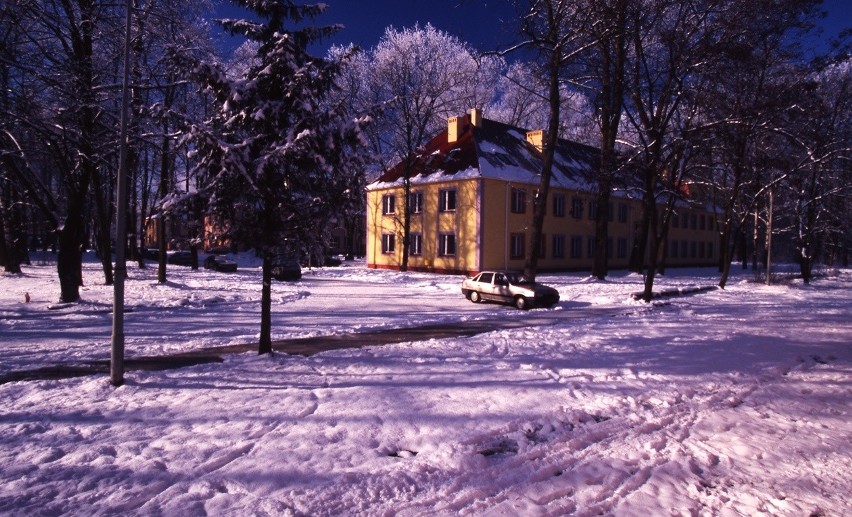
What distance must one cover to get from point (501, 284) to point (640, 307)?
5.04 metres

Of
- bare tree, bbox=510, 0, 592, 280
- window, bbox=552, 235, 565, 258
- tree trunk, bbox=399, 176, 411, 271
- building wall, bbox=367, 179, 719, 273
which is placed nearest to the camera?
bare tree, bbox=510, 0, 592, 280

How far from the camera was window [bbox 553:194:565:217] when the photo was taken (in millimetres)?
37344

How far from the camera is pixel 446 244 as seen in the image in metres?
34.8

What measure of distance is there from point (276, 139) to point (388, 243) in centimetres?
3019

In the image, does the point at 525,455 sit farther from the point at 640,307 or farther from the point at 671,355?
the point at 640,307

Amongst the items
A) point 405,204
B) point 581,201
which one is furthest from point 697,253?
point 405,204

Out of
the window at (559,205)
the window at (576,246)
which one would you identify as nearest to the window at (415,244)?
the window at (559,205)

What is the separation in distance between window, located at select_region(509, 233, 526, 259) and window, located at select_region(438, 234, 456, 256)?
3657 millimetres

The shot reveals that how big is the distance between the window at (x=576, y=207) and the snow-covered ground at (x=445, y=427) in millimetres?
26030

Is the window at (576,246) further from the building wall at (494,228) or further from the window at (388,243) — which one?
the window at (388,243)

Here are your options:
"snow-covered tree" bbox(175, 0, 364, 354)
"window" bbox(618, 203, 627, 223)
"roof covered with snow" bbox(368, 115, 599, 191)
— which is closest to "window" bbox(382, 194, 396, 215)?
"roof covered with snow" bbox(368, 115, 599, 191)

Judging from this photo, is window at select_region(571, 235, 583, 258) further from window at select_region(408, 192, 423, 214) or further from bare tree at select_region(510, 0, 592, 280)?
bare tree at select_region(510, 0, 592, 280)

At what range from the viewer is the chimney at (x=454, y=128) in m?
35.6

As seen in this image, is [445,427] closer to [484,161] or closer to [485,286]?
[485,286]
